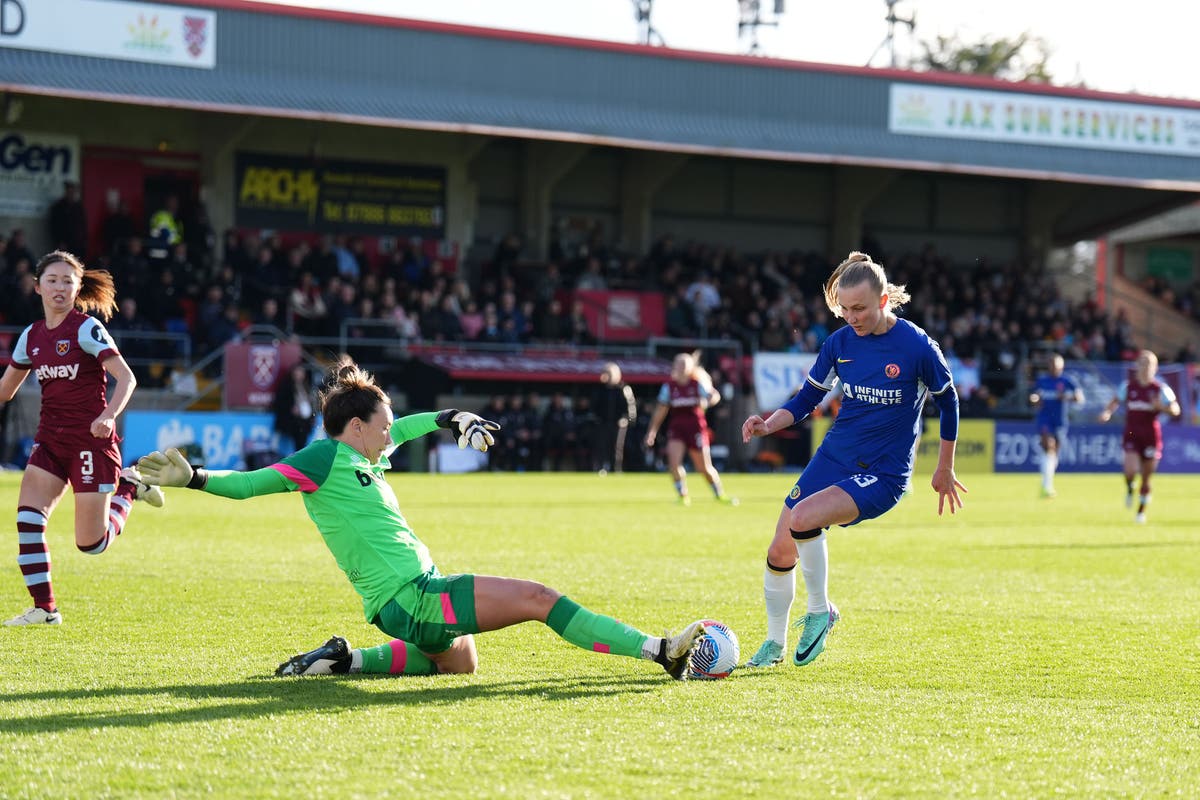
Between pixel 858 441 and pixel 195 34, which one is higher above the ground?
pixel 195 34

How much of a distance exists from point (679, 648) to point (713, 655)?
19 cm

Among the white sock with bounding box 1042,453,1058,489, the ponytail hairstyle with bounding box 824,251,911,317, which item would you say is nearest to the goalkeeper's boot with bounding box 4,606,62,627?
the ponytail hairstyle with bounding box 824,251,911,317

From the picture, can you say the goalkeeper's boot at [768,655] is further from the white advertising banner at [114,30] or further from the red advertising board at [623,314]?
the red advertising board at [623,314]

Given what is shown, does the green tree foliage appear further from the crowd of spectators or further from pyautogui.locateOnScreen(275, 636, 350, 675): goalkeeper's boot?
pyautogui.locateOnScreen(275, 636, 350, 675): goalkeeper's boot

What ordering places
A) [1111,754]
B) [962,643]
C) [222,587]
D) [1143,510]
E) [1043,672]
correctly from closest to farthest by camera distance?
[1111,754] < [1043,672] < [962,643] < [222,587] < [1143,510]

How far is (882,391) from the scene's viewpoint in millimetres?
7316

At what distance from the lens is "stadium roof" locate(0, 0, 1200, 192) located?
28.2 metres

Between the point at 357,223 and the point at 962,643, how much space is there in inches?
1065

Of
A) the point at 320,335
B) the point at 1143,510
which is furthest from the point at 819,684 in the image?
the point at 320,335

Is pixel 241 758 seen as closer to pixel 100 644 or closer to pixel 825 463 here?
pixel 100 644

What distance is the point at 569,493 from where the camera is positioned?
2184cm

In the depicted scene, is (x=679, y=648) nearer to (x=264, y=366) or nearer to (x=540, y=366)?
(x=264, y=366)

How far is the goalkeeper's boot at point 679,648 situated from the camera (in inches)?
253

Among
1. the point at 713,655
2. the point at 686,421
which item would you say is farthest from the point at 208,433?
the point at 713,655
